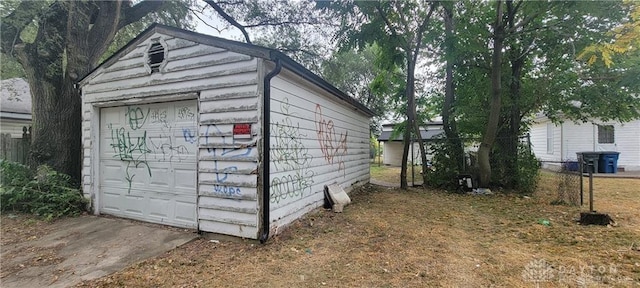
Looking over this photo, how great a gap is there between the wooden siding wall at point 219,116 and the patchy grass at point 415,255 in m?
0.49

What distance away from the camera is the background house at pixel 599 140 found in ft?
45.3

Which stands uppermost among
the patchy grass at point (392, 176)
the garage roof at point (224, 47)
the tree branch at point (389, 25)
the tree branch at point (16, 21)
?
the tree branch at point (389, 25)

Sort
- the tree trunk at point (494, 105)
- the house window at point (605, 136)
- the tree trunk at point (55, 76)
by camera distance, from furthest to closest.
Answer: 1. the house window at point (605, 136)
2. the tree trunk at point (494, 105)
3. the tree trunk at point (55, 76)

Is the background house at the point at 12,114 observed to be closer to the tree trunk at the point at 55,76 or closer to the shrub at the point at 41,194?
the tree trunk at the point at 55,76

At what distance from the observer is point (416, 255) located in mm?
3754

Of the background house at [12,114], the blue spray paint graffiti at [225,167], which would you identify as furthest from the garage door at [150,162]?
the background house at [12,114]

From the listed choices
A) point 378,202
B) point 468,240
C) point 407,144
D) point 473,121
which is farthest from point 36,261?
point 473,121

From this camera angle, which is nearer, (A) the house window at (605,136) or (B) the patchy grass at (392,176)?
(B) the patchy grass at (392,176)

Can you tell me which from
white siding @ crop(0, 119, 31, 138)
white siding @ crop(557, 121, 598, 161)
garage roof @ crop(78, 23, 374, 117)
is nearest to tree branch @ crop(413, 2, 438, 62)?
garage roof @ crop(78, 23, 374, 117)

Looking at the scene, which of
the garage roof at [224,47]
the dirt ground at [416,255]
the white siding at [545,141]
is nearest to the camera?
the dirt ground at [416,255]

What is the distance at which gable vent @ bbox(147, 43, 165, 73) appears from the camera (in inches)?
195

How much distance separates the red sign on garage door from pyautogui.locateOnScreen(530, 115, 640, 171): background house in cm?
1404

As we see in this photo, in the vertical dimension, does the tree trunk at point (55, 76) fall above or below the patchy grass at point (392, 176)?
above

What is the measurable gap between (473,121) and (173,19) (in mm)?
10943
